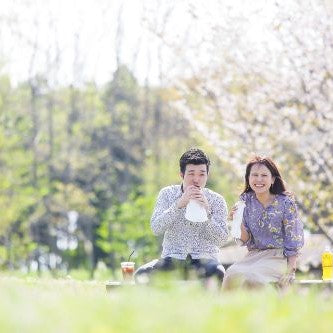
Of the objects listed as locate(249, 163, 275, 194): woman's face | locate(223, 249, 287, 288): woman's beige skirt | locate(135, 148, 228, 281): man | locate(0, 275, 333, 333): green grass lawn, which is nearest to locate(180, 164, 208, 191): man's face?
locate(135, 148, 228, 281): man

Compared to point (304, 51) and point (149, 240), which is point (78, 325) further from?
point (149, 240)

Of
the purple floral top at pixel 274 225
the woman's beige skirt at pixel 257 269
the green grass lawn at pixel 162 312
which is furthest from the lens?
the purple floral top at pixel 274 225

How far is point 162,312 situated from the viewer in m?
3.53

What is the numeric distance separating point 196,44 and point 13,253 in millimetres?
15527

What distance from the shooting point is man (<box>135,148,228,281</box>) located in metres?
7.20

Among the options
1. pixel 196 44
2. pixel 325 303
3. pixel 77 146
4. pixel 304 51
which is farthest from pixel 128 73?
pixel 325 303

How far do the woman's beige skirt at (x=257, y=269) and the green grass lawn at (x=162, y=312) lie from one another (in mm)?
2593

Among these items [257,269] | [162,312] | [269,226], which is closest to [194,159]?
[269,226]

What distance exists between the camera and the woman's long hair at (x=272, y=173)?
7.18 m

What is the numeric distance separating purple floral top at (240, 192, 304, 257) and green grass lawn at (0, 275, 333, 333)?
9.46ft

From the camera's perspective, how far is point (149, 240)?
32969mm

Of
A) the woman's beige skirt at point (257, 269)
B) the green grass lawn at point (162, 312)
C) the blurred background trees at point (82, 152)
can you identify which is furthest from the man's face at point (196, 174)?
the blurred background trees at point (82, 152)

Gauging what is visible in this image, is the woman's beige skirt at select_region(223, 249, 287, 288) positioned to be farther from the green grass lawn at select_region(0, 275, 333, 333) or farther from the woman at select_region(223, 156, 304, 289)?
the green grass lawn at select_region(0, 275, 333, 333)

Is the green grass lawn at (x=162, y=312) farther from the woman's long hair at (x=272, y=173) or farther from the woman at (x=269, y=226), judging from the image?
the woman's long hair at (x=272, y=173)
